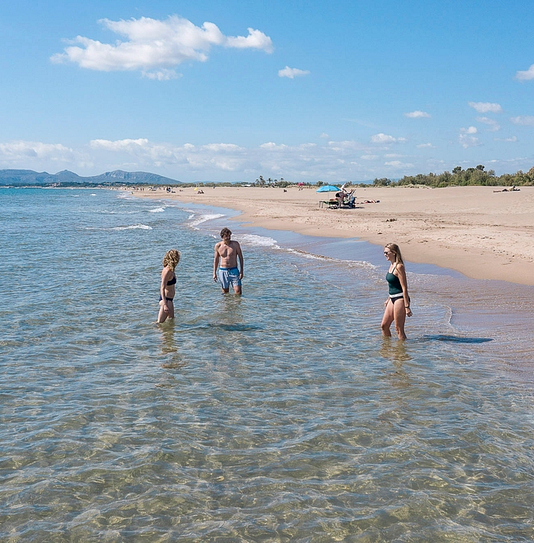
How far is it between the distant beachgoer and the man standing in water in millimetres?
2383

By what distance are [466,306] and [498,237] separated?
9.97 metres

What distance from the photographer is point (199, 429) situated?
6.24 m

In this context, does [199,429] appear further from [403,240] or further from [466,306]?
[403,240]

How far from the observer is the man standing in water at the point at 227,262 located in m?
12.9

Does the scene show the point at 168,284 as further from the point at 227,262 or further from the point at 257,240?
the point at 257,240

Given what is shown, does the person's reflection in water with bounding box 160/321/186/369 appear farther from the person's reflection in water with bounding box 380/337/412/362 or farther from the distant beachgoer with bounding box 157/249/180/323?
the person's reflection in water with bounding box 380/337/412/362

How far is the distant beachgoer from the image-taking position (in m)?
10.1

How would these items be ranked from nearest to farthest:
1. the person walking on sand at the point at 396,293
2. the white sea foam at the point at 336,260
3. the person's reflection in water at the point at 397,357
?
the person's reflection in water at the point at 397,357 → the person walking on sand at the point at 396,293 → the white sea foam at the point at 336,260

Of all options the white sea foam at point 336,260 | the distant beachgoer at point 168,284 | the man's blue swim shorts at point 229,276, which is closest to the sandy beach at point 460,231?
the white sea foam at point 336,260

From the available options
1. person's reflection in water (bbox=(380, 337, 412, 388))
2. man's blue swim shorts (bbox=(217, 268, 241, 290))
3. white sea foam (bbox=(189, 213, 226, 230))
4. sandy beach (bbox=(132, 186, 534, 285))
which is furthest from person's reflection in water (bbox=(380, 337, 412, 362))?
white sea foam (bbox=(189, 213, 226, 230))

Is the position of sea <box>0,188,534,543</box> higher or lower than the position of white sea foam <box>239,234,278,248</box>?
lower

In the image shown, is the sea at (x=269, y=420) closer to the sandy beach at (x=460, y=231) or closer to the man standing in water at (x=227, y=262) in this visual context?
the man standing in water at (x=227, y=262)

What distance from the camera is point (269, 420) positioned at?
648 centimetres

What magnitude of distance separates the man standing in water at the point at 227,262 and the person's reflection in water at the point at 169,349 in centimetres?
262
